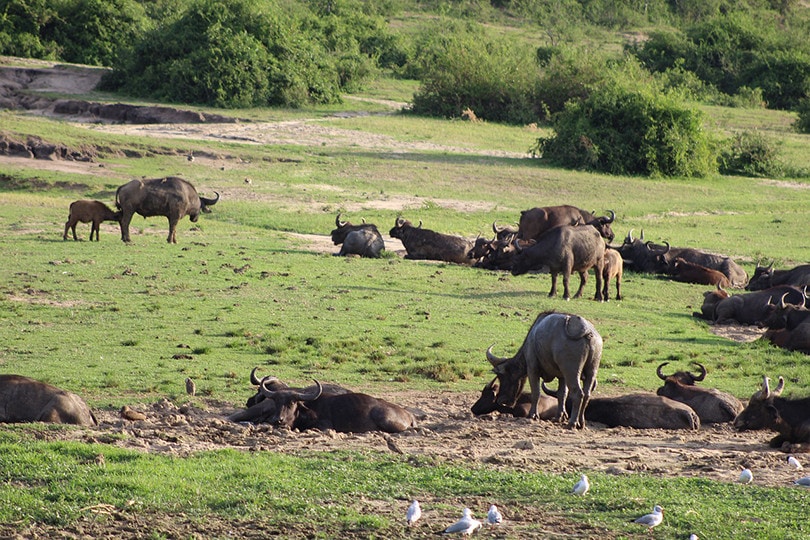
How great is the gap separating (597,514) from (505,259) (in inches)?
529

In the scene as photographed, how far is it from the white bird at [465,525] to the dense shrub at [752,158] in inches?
1285

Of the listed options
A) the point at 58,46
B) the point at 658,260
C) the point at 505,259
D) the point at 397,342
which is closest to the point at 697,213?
the point at 658,260

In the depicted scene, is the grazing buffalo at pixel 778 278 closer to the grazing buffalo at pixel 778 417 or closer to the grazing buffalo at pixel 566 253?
the grazing buffalo at pixel 566 253

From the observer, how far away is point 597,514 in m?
7.31

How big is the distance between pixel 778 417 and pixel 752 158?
2951cm

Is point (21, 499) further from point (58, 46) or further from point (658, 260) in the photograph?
point (58, 46)

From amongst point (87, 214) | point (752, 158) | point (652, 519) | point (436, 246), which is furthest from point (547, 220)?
point (752, 158)

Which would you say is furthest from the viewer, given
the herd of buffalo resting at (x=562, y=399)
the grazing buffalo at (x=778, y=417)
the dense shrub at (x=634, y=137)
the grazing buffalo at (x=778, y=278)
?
the dense shrub at (x=634, y=137)

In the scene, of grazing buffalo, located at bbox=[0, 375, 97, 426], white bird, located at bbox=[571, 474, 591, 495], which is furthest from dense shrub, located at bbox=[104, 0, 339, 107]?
white bird, located at bbox=[571, 474, 591, 495]

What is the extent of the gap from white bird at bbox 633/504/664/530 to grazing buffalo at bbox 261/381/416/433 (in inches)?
136

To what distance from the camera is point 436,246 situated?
71.0 feet

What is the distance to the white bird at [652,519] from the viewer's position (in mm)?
6957

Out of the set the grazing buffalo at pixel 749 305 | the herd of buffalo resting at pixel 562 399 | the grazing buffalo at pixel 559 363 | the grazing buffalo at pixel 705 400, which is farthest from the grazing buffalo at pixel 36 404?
the grazing buffalo at pixel 749 305

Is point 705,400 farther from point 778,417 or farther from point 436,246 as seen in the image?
point 436,246
